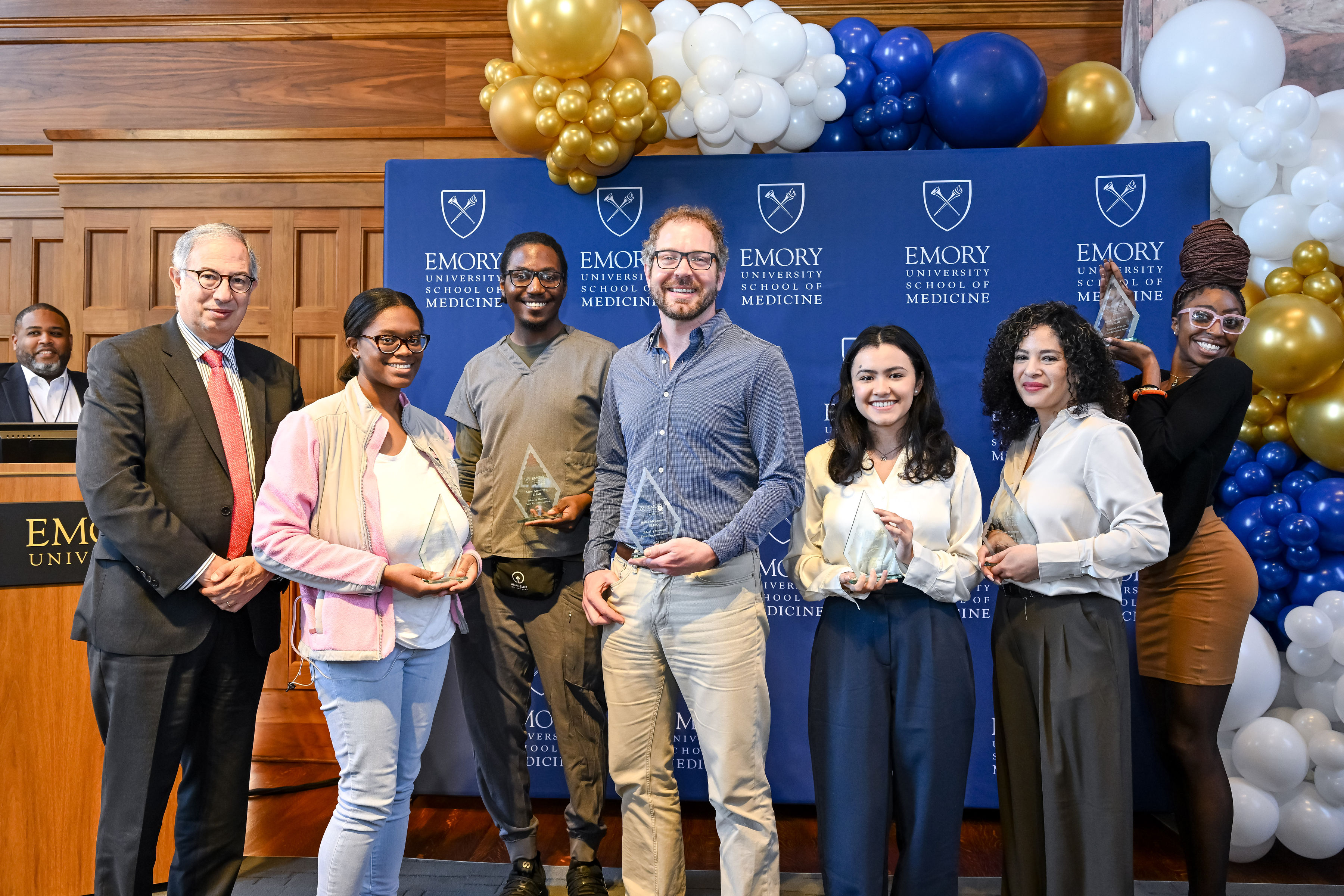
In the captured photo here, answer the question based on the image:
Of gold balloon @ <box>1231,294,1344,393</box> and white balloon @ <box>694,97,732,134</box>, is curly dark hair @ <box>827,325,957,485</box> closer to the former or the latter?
white balloon @ <box>694,97,732,134</box>

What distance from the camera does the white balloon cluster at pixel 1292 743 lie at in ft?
8.93

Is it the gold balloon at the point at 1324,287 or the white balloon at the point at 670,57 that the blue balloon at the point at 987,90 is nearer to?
the white balloon at the point at 670,57

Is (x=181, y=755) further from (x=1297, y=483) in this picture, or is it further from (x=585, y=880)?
(x=1297, y=483)

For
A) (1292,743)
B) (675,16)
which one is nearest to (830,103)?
(675,16)

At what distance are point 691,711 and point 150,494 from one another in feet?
4.69

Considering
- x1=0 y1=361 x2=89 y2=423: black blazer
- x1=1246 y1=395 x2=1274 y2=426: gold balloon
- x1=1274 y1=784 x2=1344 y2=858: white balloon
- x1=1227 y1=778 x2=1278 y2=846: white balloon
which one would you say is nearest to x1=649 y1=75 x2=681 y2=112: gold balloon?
x1=1246 y1=395 x2=1274 y2=426: gold balloon

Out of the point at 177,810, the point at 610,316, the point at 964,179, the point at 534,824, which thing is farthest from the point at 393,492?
the point at 964,179

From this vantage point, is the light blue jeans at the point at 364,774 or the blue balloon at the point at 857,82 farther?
the blue balloon at the point at 857,82

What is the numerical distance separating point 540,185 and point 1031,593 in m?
2.31

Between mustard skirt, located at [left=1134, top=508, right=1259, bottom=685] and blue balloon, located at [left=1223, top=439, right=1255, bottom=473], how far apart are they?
3.07 feet

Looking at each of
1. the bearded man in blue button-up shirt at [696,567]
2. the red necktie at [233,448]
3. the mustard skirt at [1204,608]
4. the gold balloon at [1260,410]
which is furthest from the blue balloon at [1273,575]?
the red necktie at [233,448]

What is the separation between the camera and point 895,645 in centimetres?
205

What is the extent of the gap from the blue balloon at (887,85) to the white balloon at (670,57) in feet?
2.35

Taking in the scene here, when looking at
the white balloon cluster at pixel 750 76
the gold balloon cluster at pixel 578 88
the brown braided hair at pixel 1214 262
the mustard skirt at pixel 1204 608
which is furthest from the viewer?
the white balloon cluster at pixel 750 76
